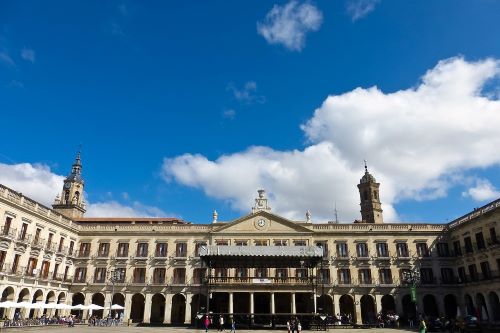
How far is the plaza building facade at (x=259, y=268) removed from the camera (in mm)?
46062

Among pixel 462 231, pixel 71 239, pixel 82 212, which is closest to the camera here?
pixel 462 231

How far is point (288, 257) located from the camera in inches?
1483

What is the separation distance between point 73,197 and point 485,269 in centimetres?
6116

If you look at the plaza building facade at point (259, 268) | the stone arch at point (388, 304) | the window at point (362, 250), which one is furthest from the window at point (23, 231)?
the stone arch at point (388, 304)

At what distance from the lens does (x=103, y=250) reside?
172 ft

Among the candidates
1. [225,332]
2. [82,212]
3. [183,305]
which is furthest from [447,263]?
[82,212]

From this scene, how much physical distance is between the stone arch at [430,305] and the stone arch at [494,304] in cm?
771

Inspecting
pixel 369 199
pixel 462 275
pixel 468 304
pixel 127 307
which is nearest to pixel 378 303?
pixel 468 304

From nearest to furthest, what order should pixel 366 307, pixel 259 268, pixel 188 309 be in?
pixel 259 268, pixel 188 309, pixel 366 307

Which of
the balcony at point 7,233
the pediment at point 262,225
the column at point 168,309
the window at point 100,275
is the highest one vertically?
the pediment at point 262,225

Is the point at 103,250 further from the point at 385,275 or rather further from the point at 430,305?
the point at 430,305

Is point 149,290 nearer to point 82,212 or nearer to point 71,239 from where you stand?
point 71,239

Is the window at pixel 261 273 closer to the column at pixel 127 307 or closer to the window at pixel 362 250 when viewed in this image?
the window at pixel 362 250

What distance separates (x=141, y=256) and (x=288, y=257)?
23.2 meters
